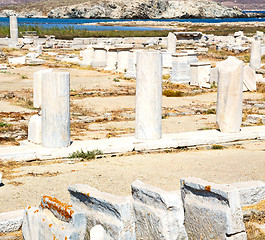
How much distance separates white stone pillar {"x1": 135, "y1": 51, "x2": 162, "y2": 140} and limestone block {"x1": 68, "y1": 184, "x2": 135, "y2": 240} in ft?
16.3

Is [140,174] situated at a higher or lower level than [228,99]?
lower

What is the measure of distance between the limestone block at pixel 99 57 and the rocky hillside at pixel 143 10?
115266 millimetres

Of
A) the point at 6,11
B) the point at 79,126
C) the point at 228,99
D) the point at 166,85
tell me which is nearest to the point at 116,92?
the point at 166,85

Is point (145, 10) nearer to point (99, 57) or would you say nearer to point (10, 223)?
point (99, 57)

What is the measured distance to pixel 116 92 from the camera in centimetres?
1902

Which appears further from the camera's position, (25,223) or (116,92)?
(116,92)

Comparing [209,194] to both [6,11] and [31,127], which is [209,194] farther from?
[6,11]

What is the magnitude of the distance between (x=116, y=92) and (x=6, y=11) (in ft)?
519

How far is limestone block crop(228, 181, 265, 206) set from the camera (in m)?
6.69

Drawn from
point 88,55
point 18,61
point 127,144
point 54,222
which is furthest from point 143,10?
point 54,222

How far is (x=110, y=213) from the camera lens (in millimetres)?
5199

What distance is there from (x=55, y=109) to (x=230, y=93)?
12.4 feet

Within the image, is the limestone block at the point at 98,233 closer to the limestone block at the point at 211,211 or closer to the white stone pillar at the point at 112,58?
the limestone block at the point at 211,211

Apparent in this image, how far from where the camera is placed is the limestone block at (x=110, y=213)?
5.10 m
